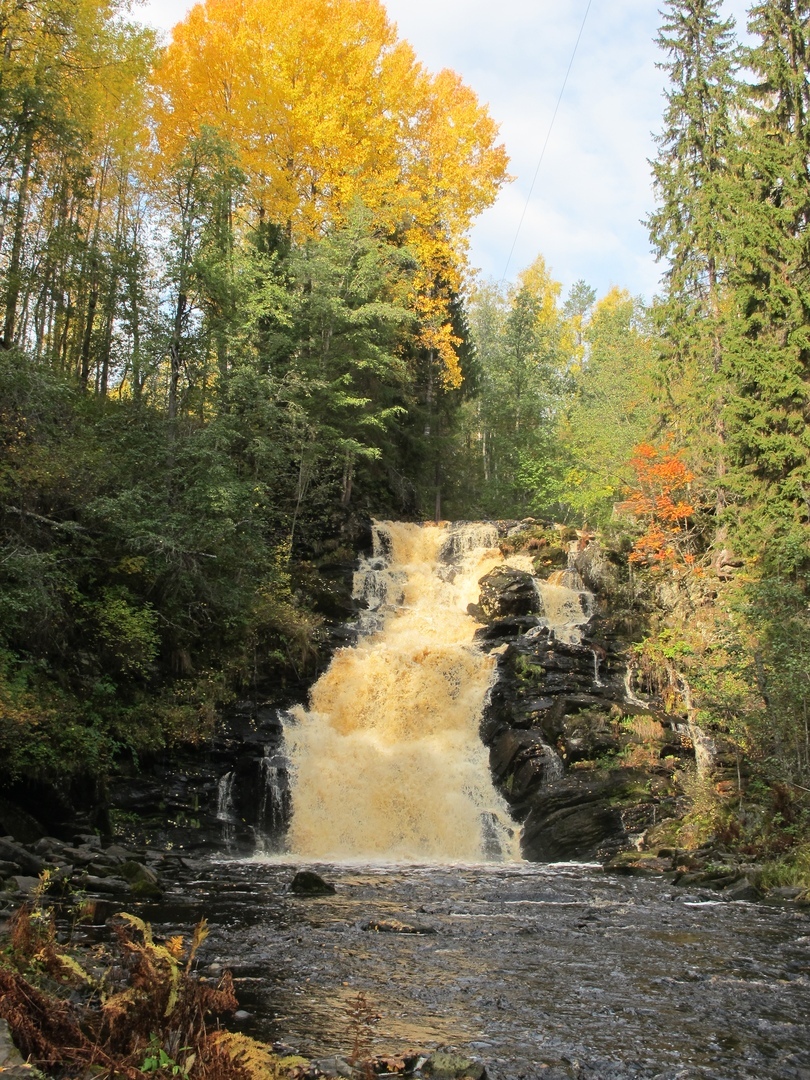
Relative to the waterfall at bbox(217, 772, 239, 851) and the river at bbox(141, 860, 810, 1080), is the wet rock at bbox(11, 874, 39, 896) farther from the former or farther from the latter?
the waterfall at bbox(217, 772, 239, 851)

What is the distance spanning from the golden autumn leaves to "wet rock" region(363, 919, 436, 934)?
19.7 metres

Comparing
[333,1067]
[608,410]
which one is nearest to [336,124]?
[608,410]

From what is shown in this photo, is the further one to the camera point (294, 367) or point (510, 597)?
point (294, 367)

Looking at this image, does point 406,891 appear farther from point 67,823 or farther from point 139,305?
point 139,305

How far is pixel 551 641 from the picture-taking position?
61.2 ft

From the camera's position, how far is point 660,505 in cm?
2048

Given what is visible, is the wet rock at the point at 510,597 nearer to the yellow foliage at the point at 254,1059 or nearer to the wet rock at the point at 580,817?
the wet rock at the point at 580,817

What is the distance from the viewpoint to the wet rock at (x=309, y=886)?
9.73 meters

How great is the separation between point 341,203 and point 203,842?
19.2m

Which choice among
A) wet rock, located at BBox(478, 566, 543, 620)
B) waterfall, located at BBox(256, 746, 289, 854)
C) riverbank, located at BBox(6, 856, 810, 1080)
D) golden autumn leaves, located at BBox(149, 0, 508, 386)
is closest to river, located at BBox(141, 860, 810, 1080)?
riverbank, located at BBox(6, 856, 810, 1080)

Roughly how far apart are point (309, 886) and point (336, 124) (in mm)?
22052

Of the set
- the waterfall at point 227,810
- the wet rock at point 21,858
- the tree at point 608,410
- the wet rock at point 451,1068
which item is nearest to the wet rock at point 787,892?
the wet rock at point 451,1068

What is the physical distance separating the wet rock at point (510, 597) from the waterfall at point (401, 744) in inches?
29.5

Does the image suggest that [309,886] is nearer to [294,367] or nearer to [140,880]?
[140,880]
